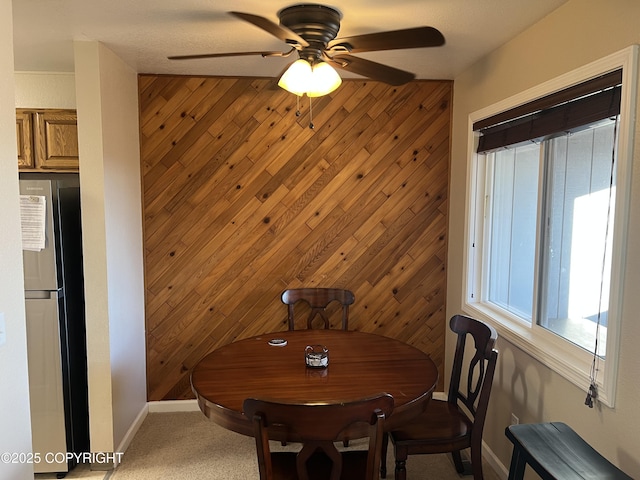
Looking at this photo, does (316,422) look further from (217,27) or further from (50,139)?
(50,139)

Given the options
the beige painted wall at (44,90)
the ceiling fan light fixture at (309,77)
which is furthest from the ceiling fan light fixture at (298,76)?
the beige painted wall at (44,90)

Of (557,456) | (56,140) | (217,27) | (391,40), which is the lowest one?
(557,456)

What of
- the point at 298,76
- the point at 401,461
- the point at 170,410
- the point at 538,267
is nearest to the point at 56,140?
the point at 298,76

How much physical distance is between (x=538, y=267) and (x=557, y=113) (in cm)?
82

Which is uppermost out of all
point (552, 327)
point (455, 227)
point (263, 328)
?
point (455, 227)

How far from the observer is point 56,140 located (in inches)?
113

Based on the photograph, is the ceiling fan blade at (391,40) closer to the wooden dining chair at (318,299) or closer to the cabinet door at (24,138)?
the wooden dining chair at (318,299)

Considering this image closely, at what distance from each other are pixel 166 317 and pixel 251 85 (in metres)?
1.83

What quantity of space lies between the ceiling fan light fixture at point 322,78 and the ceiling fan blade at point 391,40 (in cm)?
10

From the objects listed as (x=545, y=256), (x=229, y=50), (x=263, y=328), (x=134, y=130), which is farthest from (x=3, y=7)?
(x=545, y=256)

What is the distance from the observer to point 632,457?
1617 millimetres

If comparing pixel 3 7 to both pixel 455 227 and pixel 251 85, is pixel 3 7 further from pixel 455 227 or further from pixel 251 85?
pixel 455 227

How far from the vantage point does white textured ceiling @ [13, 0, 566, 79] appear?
2035 mm

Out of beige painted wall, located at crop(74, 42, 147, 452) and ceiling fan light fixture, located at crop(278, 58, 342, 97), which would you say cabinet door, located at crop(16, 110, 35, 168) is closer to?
beige painted wall, located at crop(74, 42, 147, 452)
